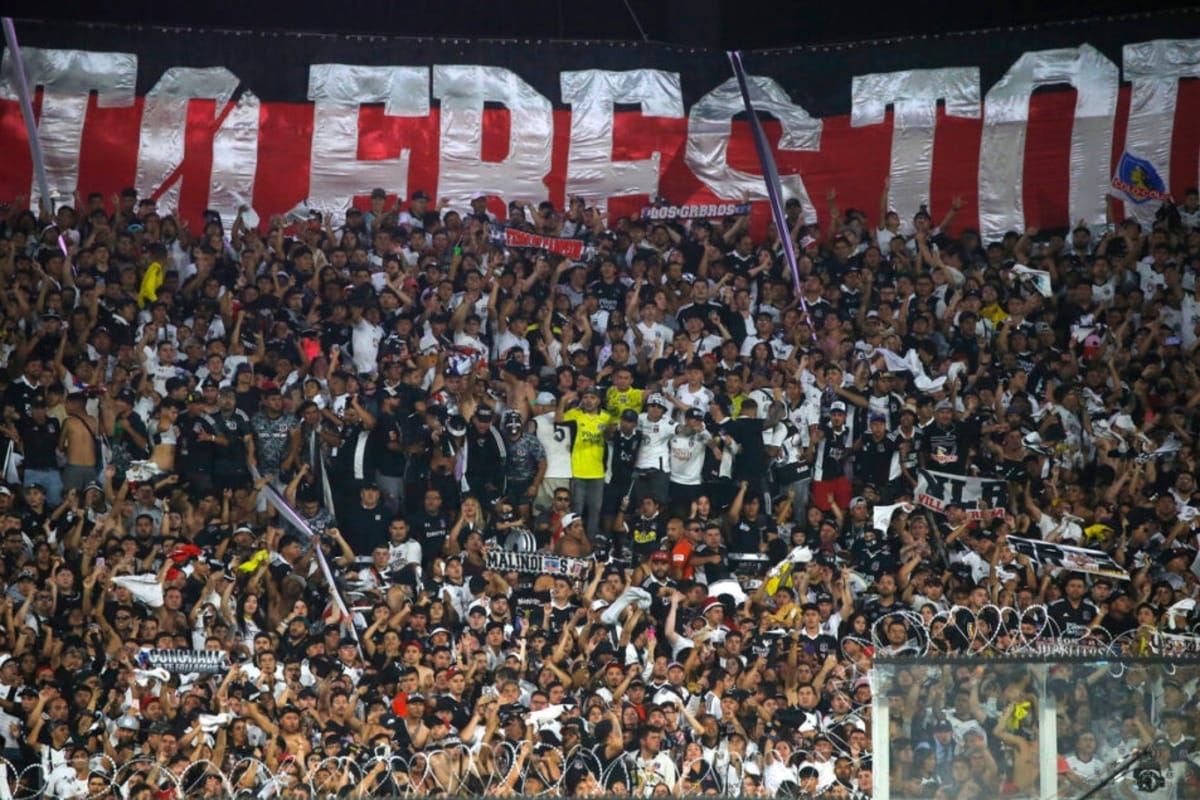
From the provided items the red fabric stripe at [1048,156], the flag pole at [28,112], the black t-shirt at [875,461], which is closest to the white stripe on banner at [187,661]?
the black t-shirt at [875,461]

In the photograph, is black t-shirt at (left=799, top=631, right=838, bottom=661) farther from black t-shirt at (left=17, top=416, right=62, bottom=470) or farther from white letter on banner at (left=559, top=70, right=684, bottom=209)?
white letter on banner at (left=559, top=70, right=684, bottom=209)

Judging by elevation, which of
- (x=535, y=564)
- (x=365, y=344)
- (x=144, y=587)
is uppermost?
(x=365, y=344)

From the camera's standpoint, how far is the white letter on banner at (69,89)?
858 inches

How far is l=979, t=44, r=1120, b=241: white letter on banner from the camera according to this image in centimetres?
2131

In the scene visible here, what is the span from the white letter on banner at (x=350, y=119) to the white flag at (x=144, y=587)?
698cm

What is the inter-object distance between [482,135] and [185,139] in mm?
3428

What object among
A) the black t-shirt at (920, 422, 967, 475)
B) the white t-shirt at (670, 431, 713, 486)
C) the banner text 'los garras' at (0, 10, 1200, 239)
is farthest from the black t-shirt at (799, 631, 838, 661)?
the banner text 'los garras' at (0, 10, 1200, 239)

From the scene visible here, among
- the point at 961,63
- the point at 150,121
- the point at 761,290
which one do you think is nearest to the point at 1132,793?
the point at 761,290

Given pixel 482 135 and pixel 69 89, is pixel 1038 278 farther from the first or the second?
pixel 69 89

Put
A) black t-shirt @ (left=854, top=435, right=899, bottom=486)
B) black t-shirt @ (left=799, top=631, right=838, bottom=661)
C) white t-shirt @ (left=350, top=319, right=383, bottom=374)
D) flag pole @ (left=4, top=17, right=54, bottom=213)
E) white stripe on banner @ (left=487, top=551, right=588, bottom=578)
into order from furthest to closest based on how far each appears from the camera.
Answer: flag pole @ (left=4, top=17, right=54, bottom=213) → white t-shirt @ (left=350, top=319, right=383, bottom=374) → black t-shirt @ (left=854, top=435, right=899, bottom=486) → white stripe on banner @ (left=487, top=551, right=588, bottom=578) → black t-shirt @ (left=799, top=631, right=838, bottom=661)

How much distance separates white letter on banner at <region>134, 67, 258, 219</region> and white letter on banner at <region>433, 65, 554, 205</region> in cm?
223

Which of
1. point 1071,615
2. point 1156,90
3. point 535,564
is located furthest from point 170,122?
point 1071,615

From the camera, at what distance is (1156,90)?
2139cm

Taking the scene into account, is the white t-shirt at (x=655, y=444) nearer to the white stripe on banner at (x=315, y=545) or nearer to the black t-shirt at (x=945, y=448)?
the black t-shirt at (x=945, y=448)
